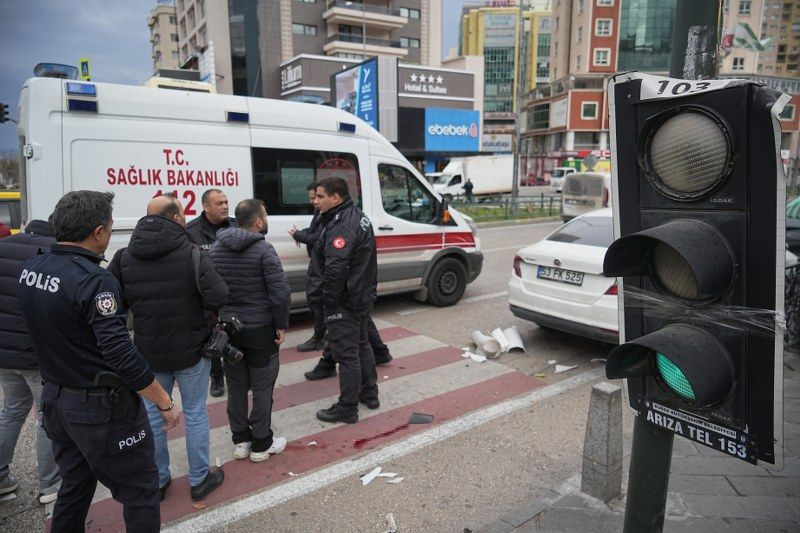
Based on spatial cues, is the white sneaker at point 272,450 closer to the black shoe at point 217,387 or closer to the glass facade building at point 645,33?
the black shoe at point 217,387

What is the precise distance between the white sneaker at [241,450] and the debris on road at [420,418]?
4.30 feet

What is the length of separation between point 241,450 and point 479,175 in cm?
3329

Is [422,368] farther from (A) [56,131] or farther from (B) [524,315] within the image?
(A) [56,131]

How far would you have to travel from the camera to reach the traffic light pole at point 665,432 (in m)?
1.81

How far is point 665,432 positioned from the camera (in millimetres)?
1922

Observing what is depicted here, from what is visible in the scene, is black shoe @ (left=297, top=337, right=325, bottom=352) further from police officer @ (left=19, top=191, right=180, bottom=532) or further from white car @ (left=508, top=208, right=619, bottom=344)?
police officer @ (left=19, top=191, right=180, bottom=532)

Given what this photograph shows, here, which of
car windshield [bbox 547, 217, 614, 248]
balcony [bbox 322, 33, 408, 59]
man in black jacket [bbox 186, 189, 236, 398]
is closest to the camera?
man in black jacket [bbox 186, 189, 236, 398]

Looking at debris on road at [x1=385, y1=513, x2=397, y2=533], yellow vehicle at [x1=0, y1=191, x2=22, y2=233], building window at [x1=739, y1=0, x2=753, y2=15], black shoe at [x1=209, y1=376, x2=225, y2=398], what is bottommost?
debris on road at [x1=385, y1=513, x2=397, y2=533]

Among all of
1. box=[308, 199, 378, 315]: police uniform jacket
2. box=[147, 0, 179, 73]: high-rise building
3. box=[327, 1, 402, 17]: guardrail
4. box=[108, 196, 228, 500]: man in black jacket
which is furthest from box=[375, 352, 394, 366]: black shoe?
box=[147, 0, 179, 73]: high-rise building

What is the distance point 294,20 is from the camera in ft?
148

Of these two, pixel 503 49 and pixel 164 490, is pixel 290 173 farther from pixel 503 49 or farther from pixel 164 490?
pixel 503 49

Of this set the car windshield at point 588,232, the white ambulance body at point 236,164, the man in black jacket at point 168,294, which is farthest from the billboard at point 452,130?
the man in black jacket at point 168,294

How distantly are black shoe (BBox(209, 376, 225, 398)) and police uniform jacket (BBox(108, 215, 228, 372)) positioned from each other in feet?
6.36

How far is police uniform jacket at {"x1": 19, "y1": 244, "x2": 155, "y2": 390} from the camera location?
7.31 feet
